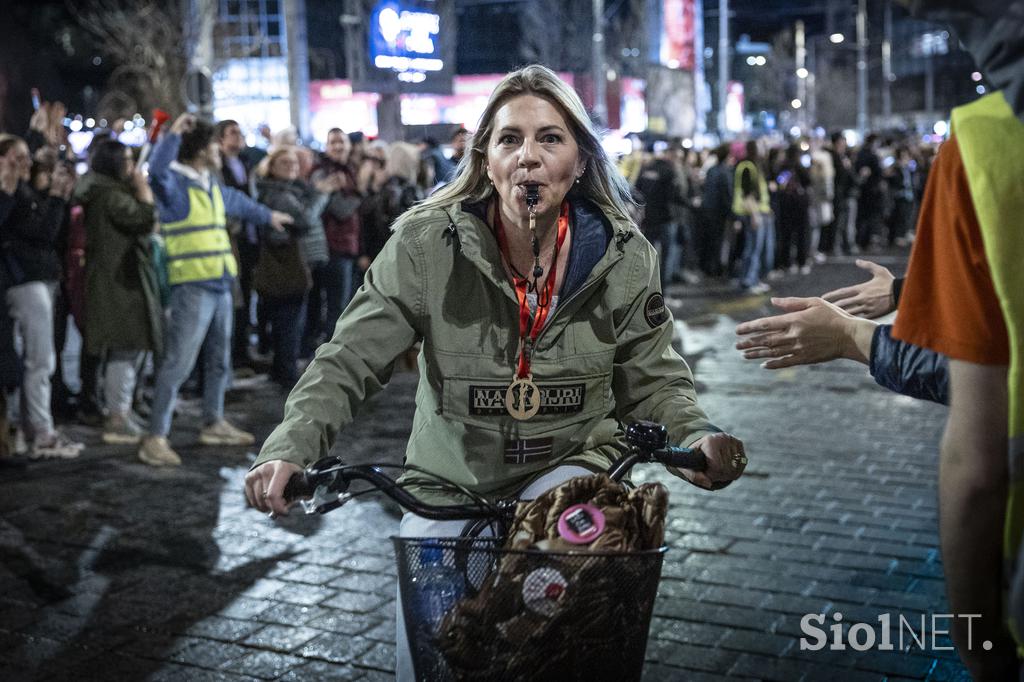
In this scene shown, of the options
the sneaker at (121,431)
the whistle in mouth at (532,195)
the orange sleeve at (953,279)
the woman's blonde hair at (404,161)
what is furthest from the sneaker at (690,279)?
the orange sleeve at (953,279)

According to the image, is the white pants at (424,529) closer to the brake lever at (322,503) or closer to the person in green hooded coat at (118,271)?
the brake lever at (322,503)

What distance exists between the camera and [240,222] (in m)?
11.6

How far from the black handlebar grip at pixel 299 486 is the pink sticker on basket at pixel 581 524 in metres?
0.57

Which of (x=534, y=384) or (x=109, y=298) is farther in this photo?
(x=109, y=298)

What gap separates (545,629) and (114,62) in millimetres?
53608

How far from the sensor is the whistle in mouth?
326cm

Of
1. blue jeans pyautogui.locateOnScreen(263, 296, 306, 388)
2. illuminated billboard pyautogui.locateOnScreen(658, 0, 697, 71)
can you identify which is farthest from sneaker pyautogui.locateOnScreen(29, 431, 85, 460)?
illuminated billboard pyautogui.locateOnScreen(658, 0, 697, 71)

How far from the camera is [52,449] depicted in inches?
350

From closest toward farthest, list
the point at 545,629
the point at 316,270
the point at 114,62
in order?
the point at 545,629
the point at 316,270
the point at 114,62

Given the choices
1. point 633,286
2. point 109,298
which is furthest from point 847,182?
point 633,286

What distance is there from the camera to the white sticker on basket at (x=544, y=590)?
232 centimetres

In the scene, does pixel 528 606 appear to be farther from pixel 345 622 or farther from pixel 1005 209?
pixel 345 622

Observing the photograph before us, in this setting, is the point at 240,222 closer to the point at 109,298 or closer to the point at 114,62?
the point at 109,298

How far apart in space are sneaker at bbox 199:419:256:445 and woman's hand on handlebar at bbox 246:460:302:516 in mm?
6521
